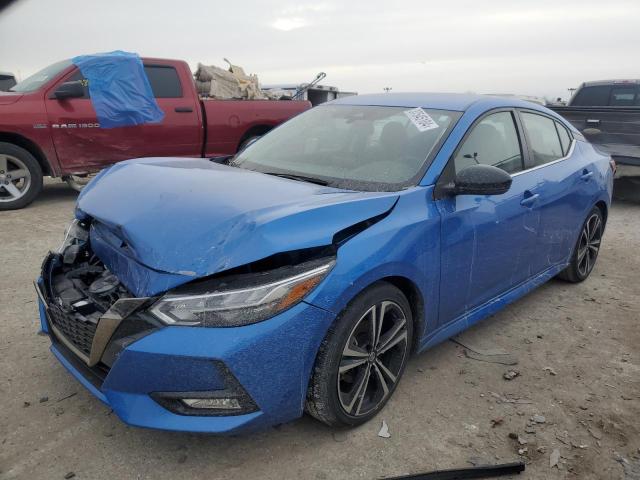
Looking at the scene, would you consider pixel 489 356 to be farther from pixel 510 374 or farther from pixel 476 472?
pixel 476 472

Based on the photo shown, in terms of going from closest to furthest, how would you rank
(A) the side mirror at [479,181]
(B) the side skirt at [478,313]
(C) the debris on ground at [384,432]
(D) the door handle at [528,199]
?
(C) the debris on ground at [384,432], (A) the side mirror at [479,181], (B) the side skirt at [478,313], (D) the door handle at [528,199]

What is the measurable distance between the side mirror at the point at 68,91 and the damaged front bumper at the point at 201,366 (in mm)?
5435

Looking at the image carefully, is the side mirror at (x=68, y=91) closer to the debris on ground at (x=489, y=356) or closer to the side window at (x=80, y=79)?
the side window at (x=80, y=79)

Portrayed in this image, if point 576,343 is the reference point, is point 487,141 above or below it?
above

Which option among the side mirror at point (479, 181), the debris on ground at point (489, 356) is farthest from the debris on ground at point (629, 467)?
the side mirror at point (479, 181)

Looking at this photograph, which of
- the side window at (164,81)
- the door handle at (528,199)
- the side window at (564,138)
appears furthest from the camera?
the side window at (164,81)

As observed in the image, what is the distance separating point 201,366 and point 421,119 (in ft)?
6.85

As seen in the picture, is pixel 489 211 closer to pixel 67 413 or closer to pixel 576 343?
pixel 576 343

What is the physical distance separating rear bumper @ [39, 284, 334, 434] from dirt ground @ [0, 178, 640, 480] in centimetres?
30

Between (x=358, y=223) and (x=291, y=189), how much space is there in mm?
455

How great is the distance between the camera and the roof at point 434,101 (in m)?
3.54

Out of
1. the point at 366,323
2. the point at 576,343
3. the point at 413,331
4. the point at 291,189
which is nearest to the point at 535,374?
the point at 576,343

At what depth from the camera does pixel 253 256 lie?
2234 millimetres

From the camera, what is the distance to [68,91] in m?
6.83
